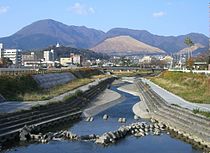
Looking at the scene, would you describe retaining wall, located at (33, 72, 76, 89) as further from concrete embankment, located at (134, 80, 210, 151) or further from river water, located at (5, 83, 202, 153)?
river water, located at (5, 83, 202, 153)

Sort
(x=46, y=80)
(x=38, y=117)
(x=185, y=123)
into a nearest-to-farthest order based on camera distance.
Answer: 1. (x=185, y=123)
2. (x=38, y=117)
3. (x=46, y=80)

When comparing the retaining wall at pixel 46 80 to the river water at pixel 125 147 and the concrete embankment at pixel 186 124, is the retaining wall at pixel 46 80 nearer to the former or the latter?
the concrete embankment at pixel 186 124

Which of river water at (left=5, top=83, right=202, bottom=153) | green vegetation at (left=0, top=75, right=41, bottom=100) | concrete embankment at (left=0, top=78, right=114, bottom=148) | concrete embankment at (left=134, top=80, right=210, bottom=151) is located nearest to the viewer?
river water at (left=5, top=83, right=202, bottom=153)

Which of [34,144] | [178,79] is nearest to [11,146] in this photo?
[34,144]

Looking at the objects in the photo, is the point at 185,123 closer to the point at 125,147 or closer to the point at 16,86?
the point at 125,147

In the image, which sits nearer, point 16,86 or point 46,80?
point 16,86

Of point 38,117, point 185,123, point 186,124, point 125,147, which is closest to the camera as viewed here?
point 125,147

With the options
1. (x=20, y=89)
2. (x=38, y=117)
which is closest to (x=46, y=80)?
(x=20, y=89)

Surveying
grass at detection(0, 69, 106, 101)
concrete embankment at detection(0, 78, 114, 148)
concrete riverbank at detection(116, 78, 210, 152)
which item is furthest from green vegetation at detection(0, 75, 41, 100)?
concrete riverbank at detection(116, 78, 210, 152)

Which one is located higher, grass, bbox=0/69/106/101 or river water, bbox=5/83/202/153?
grass, bbox=0/69/106/101

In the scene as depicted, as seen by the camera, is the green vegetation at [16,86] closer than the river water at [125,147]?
No

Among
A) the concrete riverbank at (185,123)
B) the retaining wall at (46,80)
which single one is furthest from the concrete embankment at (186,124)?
the retaining wall at (46,80)

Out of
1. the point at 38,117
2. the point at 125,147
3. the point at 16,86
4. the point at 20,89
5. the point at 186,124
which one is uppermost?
the point at 16,86
